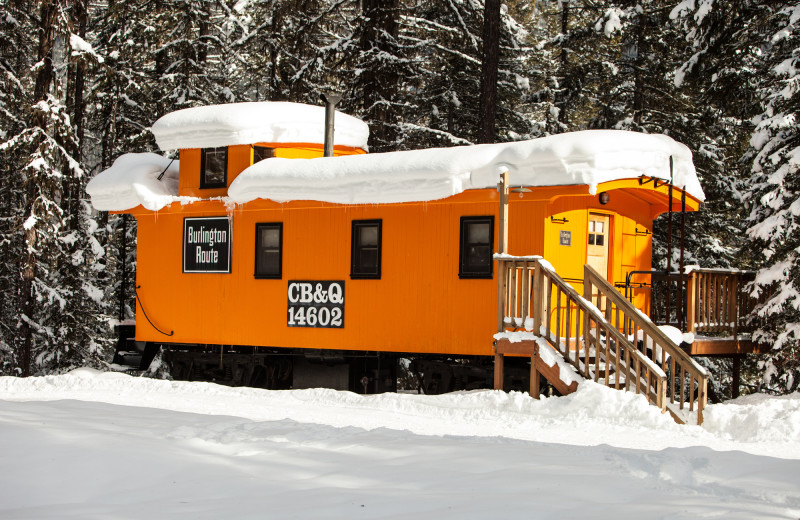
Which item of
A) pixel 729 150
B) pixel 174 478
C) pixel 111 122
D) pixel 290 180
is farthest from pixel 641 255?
pixel 111 122

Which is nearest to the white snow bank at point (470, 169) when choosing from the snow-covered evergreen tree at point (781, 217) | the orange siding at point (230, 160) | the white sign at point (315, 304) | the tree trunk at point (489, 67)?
the orange siding at point (230, 160)

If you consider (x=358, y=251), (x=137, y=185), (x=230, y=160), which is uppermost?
(x=230, y=160)

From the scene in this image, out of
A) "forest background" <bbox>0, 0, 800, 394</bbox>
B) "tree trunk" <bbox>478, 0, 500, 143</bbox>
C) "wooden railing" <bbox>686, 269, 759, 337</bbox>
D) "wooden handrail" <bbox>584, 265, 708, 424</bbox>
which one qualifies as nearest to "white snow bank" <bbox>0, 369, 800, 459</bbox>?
"wooden handrail" <bbox>584, 265, 708, 424</bbox>

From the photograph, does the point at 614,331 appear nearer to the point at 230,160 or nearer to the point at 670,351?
the point at 670,351

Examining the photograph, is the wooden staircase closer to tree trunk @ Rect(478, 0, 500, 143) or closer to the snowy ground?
the snowy ground

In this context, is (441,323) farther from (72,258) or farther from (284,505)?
(72,258)

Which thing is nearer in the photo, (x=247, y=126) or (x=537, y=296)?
(x=537, y=296)

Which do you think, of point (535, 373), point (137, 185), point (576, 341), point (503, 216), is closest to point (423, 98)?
point (137, 185)

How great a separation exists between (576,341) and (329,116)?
6.92m

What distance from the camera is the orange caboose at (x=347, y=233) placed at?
13250 millimetres

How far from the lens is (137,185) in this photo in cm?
1680

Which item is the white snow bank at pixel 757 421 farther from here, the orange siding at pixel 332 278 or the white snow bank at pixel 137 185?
the white snow bank at pixel 137 185

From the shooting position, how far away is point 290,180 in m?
14.8

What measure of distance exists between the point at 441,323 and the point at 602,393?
3.44 meters
